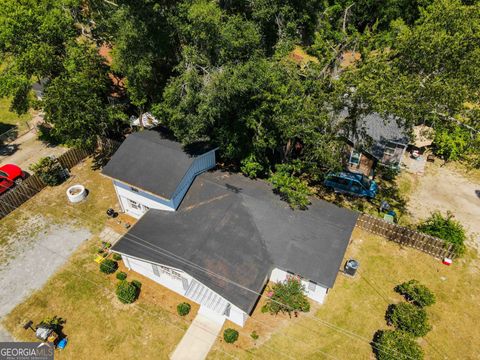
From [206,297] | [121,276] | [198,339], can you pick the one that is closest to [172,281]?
[206,297]

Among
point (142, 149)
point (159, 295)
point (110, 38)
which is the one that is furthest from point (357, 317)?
point (110, 38)

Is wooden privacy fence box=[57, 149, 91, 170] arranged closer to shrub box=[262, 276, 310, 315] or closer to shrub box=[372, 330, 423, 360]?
shrub box=[262, 276, 310, 315]

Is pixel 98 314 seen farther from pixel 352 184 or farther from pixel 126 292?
pixel 352 184

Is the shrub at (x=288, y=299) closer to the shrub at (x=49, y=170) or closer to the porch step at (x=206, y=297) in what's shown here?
the porch step at (x=206, y=297)

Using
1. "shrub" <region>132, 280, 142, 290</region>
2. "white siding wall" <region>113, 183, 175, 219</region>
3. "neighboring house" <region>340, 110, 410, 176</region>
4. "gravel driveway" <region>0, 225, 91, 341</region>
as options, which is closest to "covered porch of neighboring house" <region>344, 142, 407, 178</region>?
"neighboring house" <region>340, 110, 410, 176</region>

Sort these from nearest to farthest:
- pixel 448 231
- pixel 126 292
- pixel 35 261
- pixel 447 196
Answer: pixel 126 292 → pixel 448 231 → pixel 35 261 → pixel 447 196

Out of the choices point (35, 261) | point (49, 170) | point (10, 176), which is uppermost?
point (49, 170)
